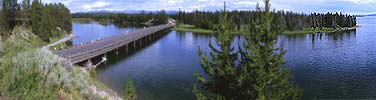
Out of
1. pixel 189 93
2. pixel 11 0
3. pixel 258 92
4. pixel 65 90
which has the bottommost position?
pixel 189 93

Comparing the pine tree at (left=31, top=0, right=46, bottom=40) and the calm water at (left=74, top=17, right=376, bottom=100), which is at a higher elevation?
the pine tree at (left=31, top=0, right=46, bottom=40)

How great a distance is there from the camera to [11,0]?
104812 mm

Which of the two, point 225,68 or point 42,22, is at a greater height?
point 42,22

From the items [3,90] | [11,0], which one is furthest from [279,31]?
[11,0]

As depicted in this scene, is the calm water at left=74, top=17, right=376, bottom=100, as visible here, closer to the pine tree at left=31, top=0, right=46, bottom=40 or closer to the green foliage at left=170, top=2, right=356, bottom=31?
the pine tree at left=31, top=0, right=46, bottom=40

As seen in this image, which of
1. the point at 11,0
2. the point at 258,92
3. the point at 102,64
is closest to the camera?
the point at 258,92

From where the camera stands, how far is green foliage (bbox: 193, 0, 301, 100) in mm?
21531

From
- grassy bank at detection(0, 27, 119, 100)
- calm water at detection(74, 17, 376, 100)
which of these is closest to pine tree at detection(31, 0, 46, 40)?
calm water at detection(74, 17, 376, 100)

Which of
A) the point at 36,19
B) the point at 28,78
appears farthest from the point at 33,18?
the point at 28,78

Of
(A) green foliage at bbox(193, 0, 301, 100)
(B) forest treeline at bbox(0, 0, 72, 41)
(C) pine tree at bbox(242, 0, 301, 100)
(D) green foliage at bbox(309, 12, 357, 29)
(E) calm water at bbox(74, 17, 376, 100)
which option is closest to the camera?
(C) pine tree at bbox(242, 0, 301, 100)

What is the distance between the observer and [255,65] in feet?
70.5

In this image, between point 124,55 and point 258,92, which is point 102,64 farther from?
point 258,92

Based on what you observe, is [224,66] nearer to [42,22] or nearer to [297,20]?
[42,22]

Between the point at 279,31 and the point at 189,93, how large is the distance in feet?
62.4
